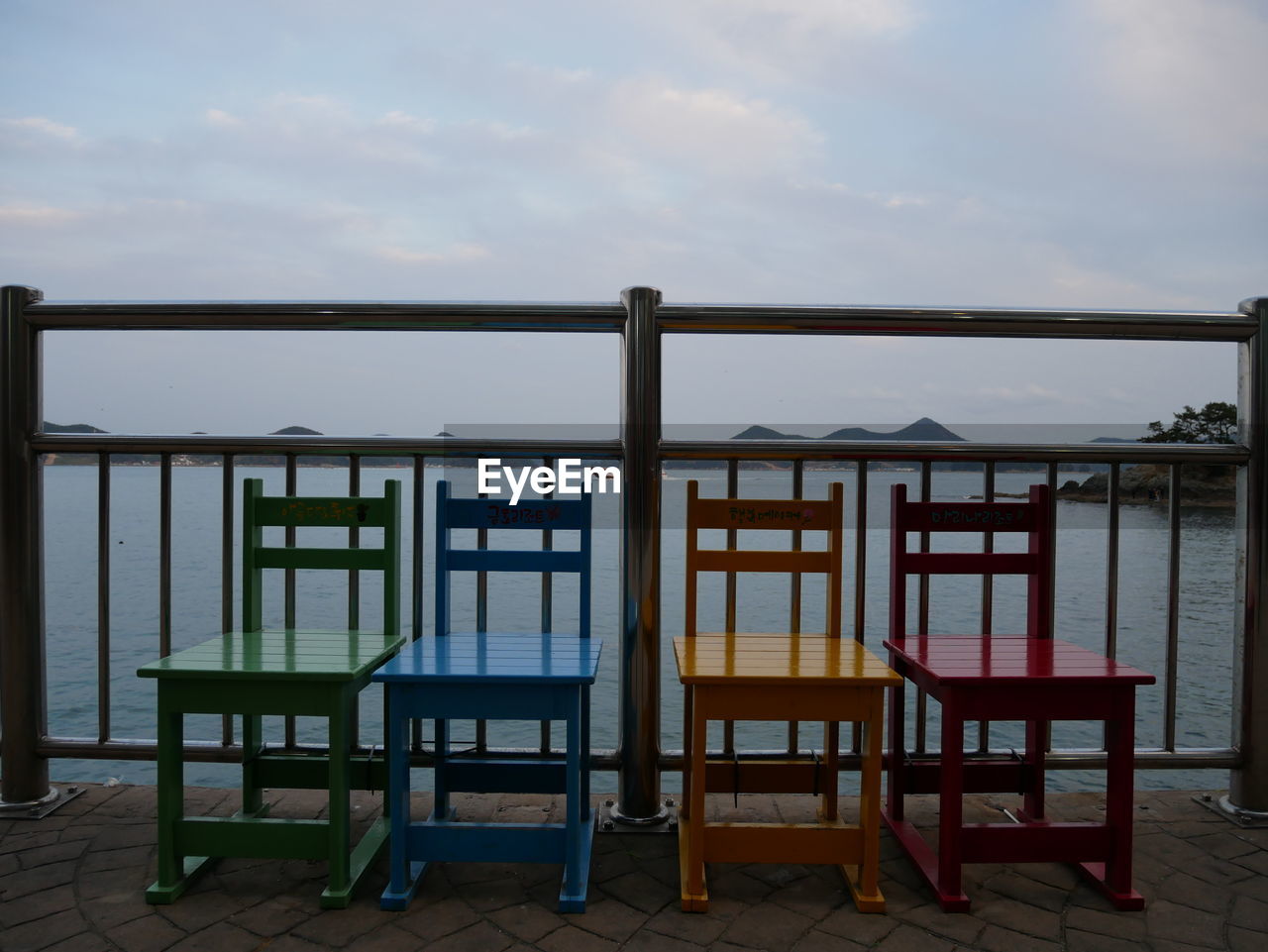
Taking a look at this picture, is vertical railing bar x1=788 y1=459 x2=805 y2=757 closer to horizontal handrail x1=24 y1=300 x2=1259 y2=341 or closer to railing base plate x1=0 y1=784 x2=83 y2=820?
horizontal handrail x1=24 y1=300 x2=1259 y2=341

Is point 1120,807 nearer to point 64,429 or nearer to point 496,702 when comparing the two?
point 496,702

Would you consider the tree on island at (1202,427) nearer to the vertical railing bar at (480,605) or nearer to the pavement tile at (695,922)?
the pavement tile at (695,922)

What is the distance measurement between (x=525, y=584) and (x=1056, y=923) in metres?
8.28

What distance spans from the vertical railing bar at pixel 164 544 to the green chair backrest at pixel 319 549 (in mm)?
342

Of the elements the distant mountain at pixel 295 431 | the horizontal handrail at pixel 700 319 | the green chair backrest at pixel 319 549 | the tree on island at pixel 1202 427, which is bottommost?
the green chair backrest at pixel 319 549

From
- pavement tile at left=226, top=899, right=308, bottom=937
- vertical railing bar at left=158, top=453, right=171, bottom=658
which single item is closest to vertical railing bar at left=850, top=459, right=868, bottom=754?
pavement tile at left=226, top=899, right=308, bottom=937

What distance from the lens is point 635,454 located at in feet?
7.63

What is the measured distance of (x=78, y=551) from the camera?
1538 cm

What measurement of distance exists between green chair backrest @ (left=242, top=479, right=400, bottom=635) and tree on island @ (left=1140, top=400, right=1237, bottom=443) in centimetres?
247

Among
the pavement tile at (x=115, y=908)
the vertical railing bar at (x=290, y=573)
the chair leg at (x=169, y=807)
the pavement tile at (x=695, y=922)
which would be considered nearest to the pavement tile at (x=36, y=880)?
the pavement tile at (x=115, y=908)

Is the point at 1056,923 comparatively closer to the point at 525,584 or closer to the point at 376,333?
the point at 376,333

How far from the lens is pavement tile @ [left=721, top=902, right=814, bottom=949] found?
67.6 inches

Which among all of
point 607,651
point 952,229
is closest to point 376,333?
point 607,651

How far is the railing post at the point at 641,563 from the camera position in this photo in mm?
2316
